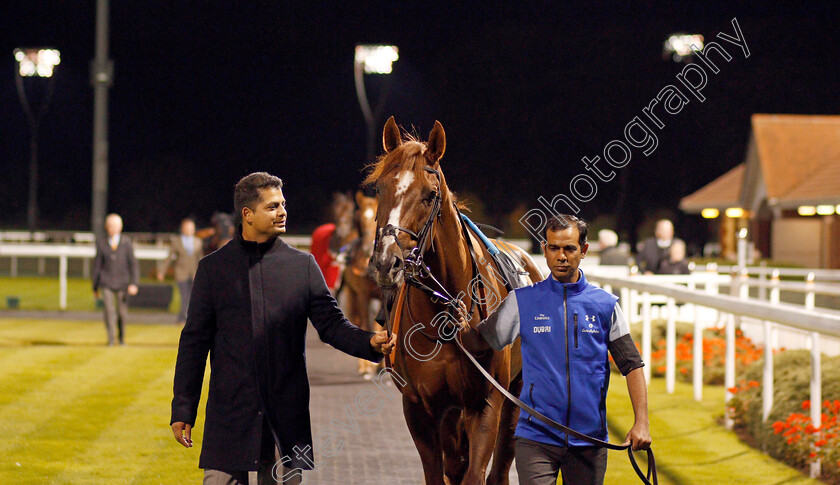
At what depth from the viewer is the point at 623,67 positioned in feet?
130

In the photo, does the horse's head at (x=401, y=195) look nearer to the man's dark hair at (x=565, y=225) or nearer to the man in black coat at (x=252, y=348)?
the man in black coat at (x=252, y=348)

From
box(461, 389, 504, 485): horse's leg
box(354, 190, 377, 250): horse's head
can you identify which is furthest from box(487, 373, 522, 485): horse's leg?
box(354, 190, 377, 250): horse's head

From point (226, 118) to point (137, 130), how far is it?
15.5 ft

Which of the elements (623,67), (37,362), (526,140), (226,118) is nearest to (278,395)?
(37,362)

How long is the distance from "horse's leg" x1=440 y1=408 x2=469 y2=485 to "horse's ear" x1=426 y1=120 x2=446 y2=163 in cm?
111

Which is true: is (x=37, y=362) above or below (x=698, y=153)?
below

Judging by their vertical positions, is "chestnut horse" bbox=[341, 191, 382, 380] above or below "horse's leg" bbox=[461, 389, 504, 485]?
above

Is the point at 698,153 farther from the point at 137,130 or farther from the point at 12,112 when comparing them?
the point at 12,112

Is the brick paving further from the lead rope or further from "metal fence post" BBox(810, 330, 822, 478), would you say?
"metal fence post" BBox(810, 330, 822, 478)

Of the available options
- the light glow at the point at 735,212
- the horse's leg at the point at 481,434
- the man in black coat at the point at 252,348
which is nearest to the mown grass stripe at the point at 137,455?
the horse's leg at the point at 481,434

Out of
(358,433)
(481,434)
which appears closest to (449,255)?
(481,434)

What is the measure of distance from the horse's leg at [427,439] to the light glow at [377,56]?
19.0 metres

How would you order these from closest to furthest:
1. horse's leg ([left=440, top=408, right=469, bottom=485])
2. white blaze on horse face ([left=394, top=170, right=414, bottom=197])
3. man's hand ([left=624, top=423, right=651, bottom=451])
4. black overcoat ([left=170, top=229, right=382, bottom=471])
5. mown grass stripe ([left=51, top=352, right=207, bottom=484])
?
man's hand ([left=624, top=423, right=651, bottom=451])
black overcoat ([left=170, top=229, right=382, bottom=471])
white blaze on horse face ([left=394, top=170, right=414, bottom=197])
horse's leg ([left=440, top=408, right=469, bottom=485])
mown grass stripe ([left=51, top=352, right=207, bottom=484])

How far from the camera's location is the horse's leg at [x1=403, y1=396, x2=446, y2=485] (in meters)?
4.33
